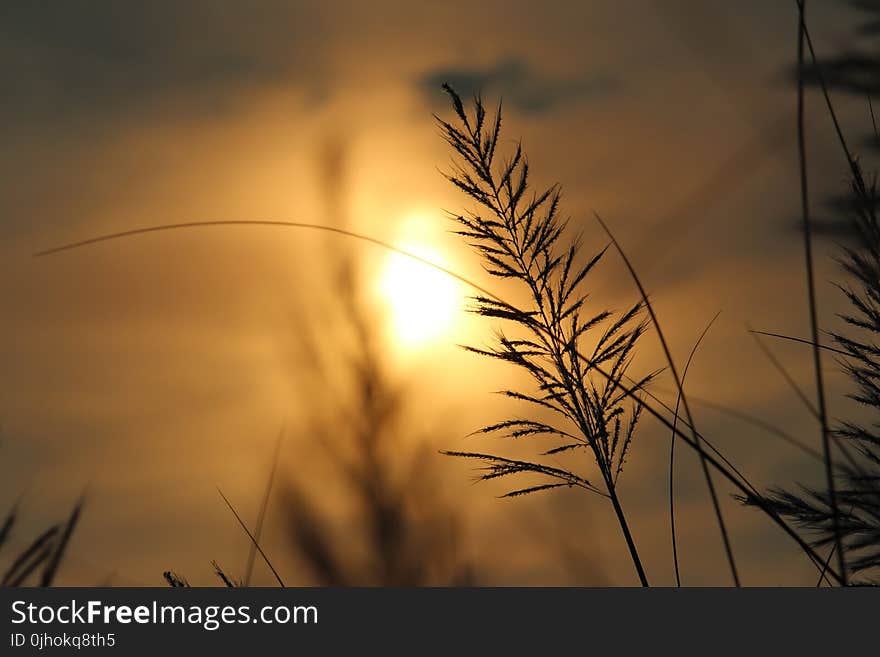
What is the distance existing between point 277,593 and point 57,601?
37cm

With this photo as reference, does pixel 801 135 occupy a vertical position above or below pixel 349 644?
above

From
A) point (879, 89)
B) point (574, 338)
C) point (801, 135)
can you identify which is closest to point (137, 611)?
point (574, 338)

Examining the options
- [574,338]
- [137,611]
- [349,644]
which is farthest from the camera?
[574,338]

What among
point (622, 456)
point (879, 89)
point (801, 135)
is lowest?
point (622, 456)

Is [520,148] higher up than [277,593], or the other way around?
[520,148]

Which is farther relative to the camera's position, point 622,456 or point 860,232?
point 622,456

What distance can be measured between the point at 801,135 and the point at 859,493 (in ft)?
1.68

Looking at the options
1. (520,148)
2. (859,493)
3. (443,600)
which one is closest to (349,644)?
(443,600)

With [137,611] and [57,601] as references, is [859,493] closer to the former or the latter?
[137,611]

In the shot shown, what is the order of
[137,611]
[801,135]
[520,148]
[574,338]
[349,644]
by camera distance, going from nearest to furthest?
[801,135], [349,644], [137,611], [574,338], [520,148]

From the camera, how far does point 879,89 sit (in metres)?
1.43

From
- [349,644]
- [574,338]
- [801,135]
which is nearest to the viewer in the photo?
[801,135]

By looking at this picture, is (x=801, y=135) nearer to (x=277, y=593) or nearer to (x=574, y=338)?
(x=574, y=338)

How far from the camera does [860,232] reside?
1434 millimetres
